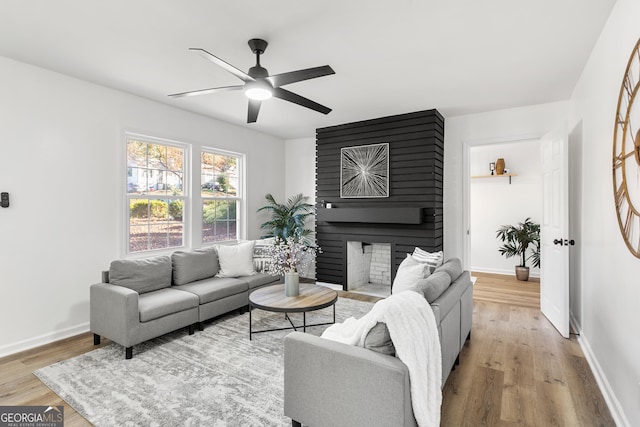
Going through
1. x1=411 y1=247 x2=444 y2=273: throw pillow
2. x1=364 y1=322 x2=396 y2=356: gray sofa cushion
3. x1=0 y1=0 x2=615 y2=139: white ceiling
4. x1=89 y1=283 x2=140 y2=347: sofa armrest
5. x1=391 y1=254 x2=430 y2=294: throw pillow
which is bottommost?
x1=89 y1=283 x2=140 y2=347: sofa armrest

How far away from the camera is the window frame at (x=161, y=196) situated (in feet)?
12.9

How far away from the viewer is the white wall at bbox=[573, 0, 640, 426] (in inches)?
73.6

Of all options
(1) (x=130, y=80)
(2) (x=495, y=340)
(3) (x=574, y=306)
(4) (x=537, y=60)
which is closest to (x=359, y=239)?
(2) (x=495, y=340)

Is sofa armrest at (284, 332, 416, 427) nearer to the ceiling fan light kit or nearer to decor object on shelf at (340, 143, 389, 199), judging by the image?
the ceiling fan light kit

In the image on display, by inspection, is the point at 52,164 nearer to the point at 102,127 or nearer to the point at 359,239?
the point at 102,127

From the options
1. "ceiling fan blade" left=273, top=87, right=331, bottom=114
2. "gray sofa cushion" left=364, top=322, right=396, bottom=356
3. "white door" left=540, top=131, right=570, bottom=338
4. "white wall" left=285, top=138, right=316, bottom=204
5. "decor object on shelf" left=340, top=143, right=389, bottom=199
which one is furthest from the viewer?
"white wall" left=285, top=138, right=316, bottom=204

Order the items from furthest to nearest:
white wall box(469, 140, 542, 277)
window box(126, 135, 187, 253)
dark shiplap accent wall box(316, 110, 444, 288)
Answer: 1. white wall box(469, 140, 542, 277)
2. dark shiplap accent wall box(316, 110, 444, 288)
3. window box(126, 135, 187, 253)

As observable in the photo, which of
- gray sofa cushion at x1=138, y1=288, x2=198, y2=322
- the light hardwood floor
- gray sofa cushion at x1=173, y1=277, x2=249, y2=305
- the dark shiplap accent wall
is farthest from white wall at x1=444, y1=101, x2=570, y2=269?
gray sofa cushion at x1=138, y1=288, x2=198, y2=322

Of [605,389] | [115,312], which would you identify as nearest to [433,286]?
[605,389]

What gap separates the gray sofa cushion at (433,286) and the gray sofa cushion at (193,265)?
8.76ft

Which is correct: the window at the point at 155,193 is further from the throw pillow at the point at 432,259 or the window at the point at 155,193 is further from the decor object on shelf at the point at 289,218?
the throw pillow at the point at 432,259

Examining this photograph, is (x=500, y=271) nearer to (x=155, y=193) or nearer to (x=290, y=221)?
(x=290, y=221)

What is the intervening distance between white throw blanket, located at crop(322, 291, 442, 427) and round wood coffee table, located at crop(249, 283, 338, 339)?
3.85 ft

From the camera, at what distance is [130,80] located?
3471 millimetres
